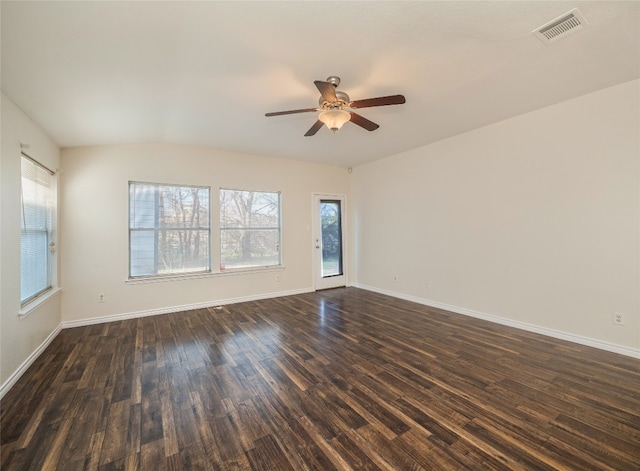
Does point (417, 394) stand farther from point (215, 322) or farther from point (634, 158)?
point (634, 158)

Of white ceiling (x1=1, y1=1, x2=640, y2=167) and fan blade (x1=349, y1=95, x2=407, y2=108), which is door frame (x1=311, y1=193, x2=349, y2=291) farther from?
fan blade (x1=349, y1=95, x2=407, y2=108)

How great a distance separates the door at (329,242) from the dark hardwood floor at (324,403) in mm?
2558

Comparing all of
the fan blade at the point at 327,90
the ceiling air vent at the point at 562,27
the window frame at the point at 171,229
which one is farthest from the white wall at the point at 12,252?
the ceiling air vent at the point at 562,27

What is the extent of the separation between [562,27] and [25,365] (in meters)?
5.36

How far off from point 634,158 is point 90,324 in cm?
685

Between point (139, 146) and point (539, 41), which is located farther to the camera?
point (139, 146)

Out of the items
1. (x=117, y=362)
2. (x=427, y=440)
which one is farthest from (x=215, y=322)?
(x=427, y=440)

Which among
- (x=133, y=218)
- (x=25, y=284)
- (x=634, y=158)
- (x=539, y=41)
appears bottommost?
(x=25, y=284)

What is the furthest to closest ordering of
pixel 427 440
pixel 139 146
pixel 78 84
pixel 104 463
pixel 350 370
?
pixel 139 146 → pixel 350 370 → pixel 78 84 → pixel 427 440 → pixel 104 463

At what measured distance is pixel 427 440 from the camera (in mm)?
1682

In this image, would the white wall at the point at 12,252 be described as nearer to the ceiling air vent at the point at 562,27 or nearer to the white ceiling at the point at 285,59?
the white ceiling at the point at 285,59

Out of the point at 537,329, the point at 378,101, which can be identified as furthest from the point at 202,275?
the point at 537,329

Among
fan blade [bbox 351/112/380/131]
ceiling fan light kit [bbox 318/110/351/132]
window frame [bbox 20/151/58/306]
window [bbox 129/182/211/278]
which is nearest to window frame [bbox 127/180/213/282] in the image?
window [bbox 129/182/211/278]

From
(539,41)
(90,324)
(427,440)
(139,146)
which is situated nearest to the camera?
(427,440)
